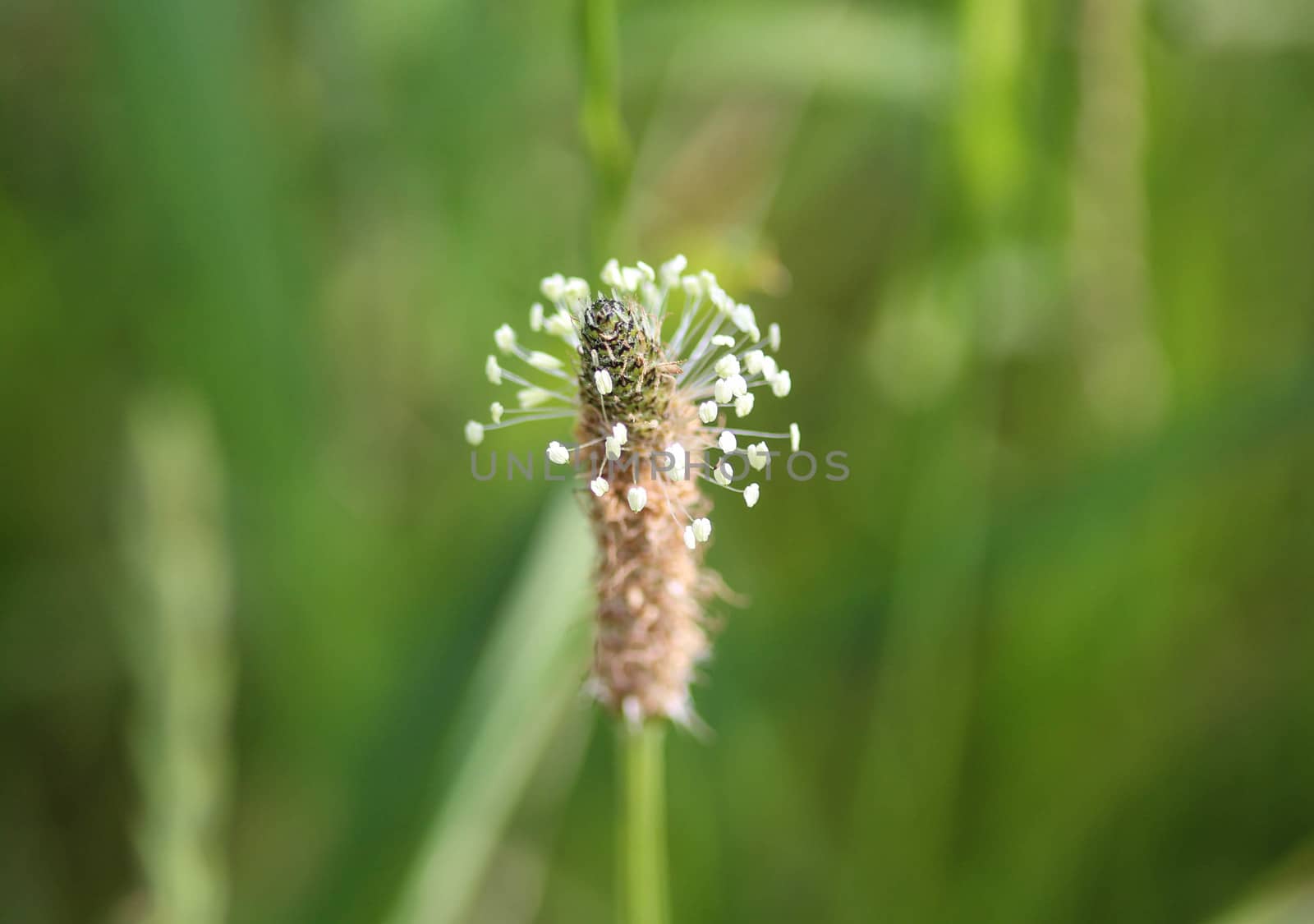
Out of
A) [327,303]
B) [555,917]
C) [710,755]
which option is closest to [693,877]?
[710,755]

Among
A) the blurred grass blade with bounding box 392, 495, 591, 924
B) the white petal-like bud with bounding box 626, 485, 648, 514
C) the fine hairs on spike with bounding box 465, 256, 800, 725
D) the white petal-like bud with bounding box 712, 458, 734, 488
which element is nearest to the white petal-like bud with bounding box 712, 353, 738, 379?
the fine hairs on spike with bounding box 465, 256, 800, 725

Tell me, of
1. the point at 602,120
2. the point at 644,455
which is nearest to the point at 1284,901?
the point at 644,455

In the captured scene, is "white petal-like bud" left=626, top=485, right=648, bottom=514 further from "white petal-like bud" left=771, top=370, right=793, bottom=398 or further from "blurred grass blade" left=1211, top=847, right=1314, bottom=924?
"blurred grass blade" left=1211, top=847, right=1314, bottom=924

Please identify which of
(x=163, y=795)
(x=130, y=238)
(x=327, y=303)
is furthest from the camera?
(x=327, y=303)

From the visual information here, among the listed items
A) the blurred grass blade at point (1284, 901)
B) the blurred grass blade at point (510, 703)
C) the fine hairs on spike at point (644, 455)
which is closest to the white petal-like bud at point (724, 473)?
the fine hairs on spike at point (644, 455)

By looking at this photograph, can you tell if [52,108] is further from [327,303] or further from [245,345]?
[245,345]

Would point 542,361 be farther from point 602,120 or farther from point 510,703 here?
point 510,703
